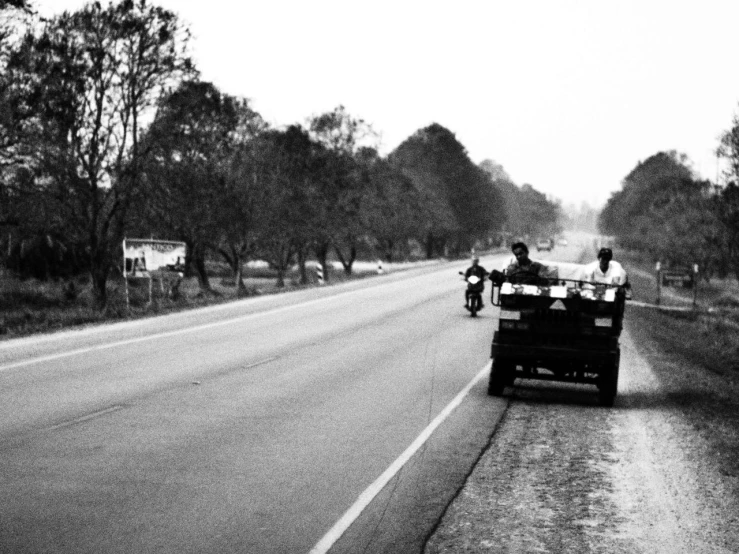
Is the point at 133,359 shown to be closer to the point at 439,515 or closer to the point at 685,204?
the point at 439,515

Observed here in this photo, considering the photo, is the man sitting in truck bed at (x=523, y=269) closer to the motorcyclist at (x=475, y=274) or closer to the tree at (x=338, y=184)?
the motorcyclist at (x=475, y=274)

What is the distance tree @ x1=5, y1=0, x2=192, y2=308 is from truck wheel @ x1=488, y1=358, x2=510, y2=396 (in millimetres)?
23307

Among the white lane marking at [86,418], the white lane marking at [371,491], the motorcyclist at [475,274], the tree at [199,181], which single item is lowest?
the white lane marking at [86,418]

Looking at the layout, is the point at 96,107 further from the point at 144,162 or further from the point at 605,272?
the point at 605,272

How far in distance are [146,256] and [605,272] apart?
18.7m

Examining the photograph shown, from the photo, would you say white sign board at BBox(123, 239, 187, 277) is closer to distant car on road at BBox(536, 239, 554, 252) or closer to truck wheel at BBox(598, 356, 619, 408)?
truck wheel at BBox(598, 356, 619, 408)

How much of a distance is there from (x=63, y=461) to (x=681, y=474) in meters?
5.36

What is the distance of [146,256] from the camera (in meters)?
29.3

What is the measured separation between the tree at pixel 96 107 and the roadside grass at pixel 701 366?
1949 centimetres

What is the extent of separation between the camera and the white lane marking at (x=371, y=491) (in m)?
6.29

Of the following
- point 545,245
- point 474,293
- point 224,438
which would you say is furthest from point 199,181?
point 545,245

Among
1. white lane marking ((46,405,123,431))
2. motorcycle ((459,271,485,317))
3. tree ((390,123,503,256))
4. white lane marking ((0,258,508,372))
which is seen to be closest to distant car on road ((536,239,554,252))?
tree ((390,123,503,256))

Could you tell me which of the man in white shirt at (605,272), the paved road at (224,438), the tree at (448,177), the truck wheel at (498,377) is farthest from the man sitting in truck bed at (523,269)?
the tree at (448,177)

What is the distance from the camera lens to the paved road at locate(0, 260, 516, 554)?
657cm
